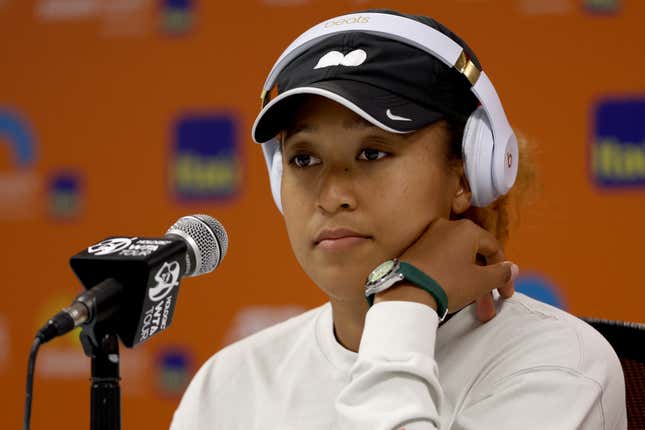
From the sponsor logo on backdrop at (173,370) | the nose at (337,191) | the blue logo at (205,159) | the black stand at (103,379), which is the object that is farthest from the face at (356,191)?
the sponsor logo on backdrop at (173,370)

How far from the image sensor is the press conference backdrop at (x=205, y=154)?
8.71 ft

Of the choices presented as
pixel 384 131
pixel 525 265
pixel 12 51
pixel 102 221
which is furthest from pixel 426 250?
pixel 12 51

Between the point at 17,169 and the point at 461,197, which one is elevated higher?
the point at 461,197

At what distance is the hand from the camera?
1.29m

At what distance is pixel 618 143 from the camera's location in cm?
262

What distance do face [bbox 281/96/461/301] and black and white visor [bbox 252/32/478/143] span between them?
39 millimetres

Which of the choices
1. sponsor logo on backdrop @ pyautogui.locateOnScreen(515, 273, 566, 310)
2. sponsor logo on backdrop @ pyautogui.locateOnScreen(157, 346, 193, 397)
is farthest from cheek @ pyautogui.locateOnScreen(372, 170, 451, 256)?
sponsor logo on backdrop @ pyautogui.locateOnScreen(157, 346, 193, 397)

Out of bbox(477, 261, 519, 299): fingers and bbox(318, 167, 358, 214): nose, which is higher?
bbox(318, 167, 358, 214): nose

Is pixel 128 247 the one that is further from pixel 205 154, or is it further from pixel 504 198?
pixel 205 154

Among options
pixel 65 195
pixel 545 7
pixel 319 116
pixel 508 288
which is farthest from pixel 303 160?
pixel 65 195

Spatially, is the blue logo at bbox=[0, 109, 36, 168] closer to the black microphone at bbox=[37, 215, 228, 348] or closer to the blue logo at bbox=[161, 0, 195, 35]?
the blue logo at bbox=[161, 0, 195, 35]

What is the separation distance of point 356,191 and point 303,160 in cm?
13

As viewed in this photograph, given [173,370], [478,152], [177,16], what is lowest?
[173,370]

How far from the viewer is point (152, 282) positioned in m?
1.11
